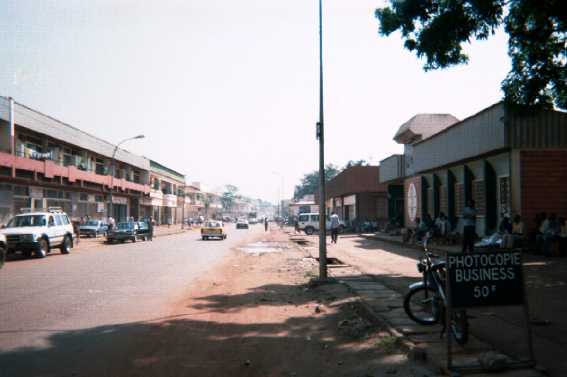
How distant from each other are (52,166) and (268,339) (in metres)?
33.9

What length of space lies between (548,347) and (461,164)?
18780mm

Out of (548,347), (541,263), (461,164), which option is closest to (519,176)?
(541,263)

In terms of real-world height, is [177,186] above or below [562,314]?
above

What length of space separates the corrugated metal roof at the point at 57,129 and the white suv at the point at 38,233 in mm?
11442

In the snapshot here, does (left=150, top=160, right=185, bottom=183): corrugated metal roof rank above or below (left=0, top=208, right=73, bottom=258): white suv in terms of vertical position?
above

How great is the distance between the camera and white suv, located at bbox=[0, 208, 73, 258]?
68.1 feet

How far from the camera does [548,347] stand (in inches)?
256

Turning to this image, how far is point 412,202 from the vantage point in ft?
106

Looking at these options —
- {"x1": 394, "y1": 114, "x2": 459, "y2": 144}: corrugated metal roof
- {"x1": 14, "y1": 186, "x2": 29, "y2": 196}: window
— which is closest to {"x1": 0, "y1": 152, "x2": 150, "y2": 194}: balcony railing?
{"x1": 14, "y1": 186, "x2": 29, "y2": 196}: window

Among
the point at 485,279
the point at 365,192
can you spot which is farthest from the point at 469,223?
the point at 365,192

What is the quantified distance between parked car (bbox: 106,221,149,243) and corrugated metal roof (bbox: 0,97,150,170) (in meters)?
8.80

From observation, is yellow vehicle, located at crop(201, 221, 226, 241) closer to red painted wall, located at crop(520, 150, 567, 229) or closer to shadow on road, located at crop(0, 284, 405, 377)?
red painted wall, located at crop(520, 150, 567, 229)

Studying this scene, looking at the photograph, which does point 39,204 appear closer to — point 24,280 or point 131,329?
point 24,280

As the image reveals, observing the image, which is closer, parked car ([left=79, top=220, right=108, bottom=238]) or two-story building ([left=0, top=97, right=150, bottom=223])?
two-story building ([left=0, top=97, right=150, bottom=223])
